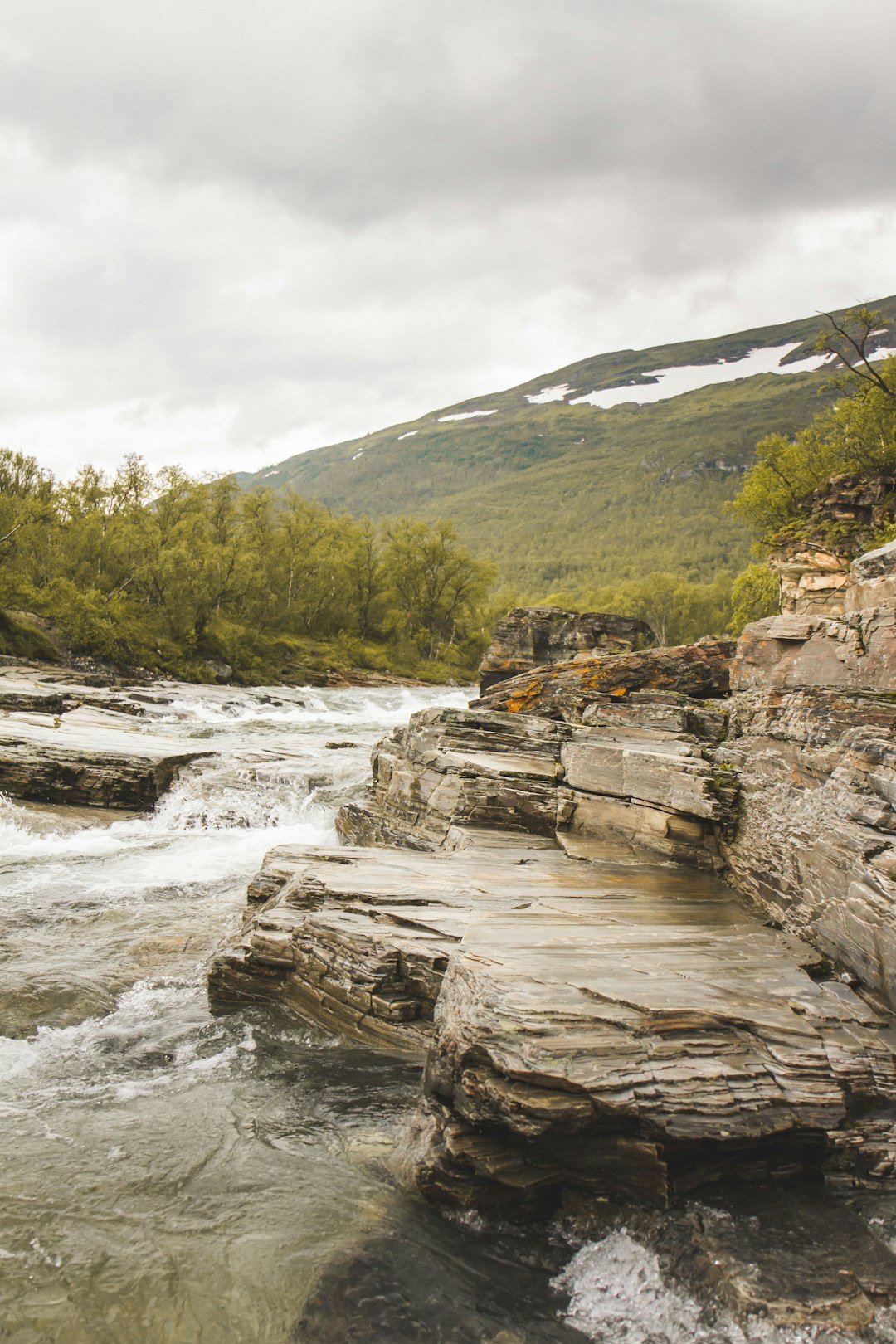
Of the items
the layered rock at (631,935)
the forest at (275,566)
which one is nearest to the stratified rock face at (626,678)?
the layered rock at (631,935)

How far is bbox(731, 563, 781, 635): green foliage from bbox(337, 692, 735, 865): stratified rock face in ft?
98.9

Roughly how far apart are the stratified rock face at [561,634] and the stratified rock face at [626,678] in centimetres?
2345

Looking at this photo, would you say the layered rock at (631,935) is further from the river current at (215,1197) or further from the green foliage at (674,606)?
the green foliage at (674,606)

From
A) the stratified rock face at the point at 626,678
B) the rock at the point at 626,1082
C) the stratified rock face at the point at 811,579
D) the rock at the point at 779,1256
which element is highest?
the stratified rock face at the point at 811,579

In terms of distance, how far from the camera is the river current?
4.64 m

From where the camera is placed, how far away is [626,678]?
63.1 feet

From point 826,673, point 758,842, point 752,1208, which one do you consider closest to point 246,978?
point 752,1208

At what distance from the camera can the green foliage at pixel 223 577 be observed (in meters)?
48.6

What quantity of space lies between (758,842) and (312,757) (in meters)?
15.3

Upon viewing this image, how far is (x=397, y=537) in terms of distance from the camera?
77.8m

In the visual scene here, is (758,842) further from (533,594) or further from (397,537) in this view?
(533,594)

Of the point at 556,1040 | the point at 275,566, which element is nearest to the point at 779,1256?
the point at 556,1040

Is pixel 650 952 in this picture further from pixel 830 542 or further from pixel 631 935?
pixel 830 542

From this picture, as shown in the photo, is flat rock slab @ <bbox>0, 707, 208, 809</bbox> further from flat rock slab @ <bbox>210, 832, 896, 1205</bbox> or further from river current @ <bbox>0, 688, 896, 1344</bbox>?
flat rock slab @ <bbox>210, 832, 896, 1205</bbox>
